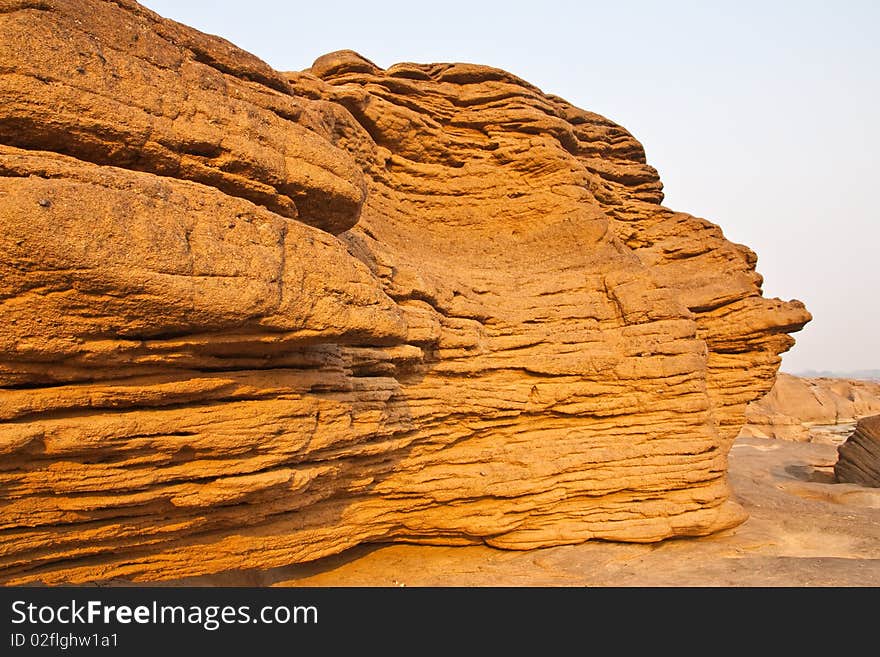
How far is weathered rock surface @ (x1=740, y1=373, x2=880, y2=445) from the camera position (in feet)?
114

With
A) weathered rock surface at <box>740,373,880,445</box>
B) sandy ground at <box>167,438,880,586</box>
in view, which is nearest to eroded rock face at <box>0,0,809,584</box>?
sandy ground at <box>167,438,880,586</box>

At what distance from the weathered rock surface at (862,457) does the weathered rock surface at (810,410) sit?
1378cm

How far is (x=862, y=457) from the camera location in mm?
19828

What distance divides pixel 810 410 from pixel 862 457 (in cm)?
2428

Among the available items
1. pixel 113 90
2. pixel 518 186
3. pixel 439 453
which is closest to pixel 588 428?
pixel 439 453

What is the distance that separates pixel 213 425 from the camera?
6.72 metres

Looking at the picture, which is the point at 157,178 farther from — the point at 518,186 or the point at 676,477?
the point at 676,477

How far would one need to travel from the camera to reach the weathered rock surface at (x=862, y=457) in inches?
760

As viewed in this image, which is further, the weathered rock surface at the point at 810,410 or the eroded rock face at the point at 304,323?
the weathered rock surface at the point at 810,410

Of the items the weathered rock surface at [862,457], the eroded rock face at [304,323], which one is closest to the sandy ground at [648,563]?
the eroded rock face at [304,323]

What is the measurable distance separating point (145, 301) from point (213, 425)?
190 cm

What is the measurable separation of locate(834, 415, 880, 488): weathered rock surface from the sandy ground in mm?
7705

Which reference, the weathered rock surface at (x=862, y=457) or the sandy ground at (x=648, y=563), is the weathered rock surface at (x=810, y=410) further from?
the sandy ground at (x=648, y=563)

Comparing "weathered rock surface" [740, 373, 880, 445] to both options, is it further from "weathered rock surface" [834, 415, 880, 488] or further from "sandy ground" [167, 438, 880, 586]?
"sandy ground" [167, 438, 880, 586]
